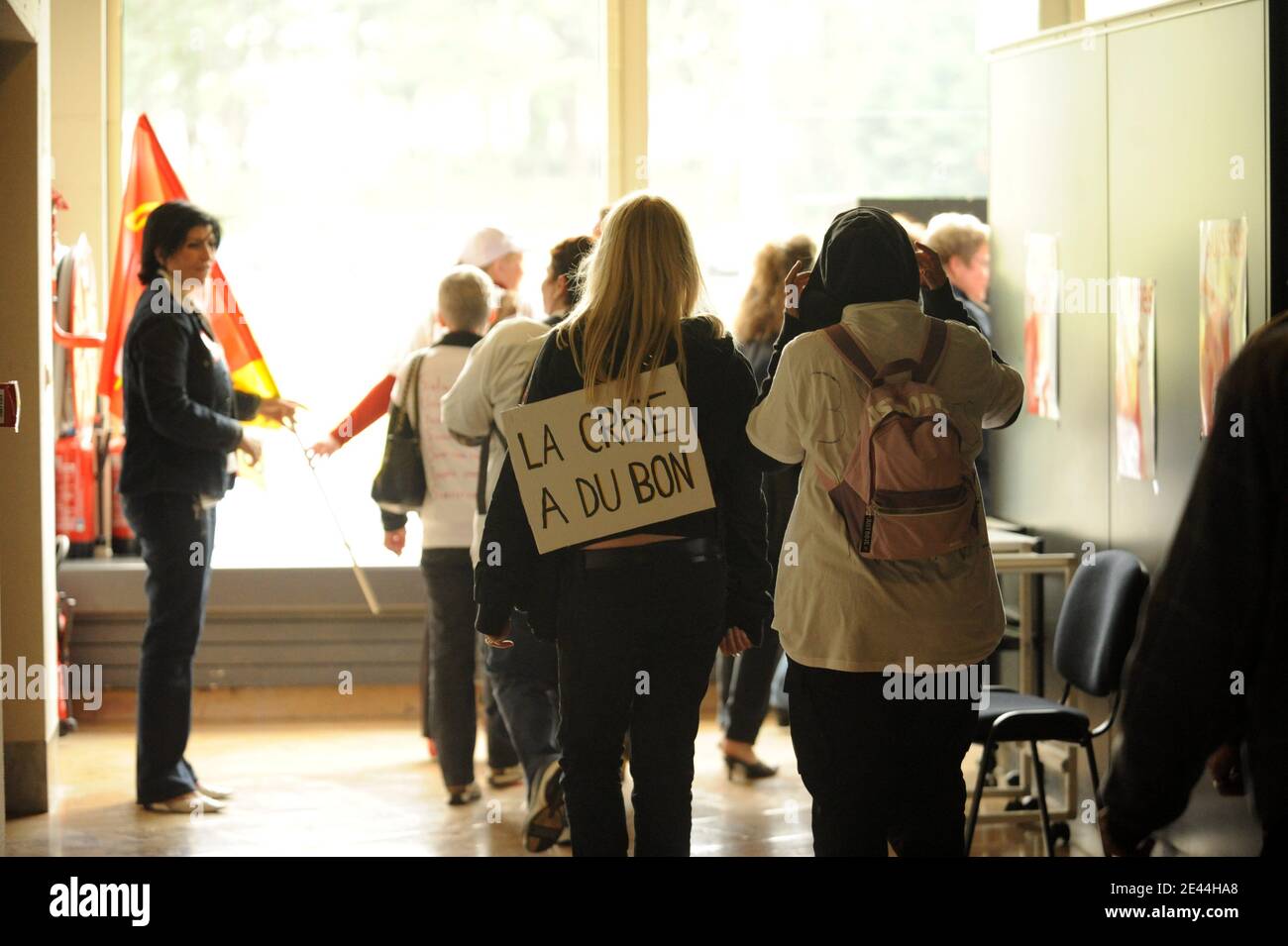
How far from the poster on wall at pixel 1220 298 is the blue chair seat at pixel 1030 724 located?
776 mm

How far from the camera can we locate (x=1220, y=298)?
3639 millimetres

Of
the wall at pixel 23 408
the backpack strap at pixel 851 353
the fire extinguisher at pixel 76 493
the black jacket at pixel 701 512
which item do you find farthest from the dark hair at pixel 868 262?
the fire extinguisher at pixel 76 493

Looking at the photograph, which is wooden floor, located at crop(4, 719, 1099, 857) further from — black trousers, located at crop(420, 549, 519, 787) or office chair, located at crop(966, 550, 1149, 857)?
office chair, located at crop(966, 550, 1149, 857)

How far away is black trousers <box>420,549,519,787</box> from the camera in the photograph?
183 inches

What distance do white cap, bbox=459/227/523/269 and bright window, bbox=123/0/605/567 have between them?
0.75 metres

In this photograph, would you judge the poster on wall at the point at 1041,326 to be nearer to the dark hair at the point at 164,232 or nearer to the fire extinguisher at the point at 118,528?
the dark hair at the point at 164,232

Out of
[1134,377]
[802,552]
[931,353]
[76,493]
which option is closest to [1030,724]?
[1134,377]

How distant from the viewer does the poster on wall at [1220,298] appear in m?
3.53

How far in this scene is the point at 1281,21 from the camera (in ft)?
11.1

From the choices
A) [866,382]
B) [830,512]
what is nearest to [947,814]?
[830,512]

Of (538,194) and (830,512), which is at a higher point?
(538,194)

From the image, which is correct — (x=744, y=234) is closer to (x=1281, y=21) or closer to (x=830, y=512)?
(x=1281, y=21)
